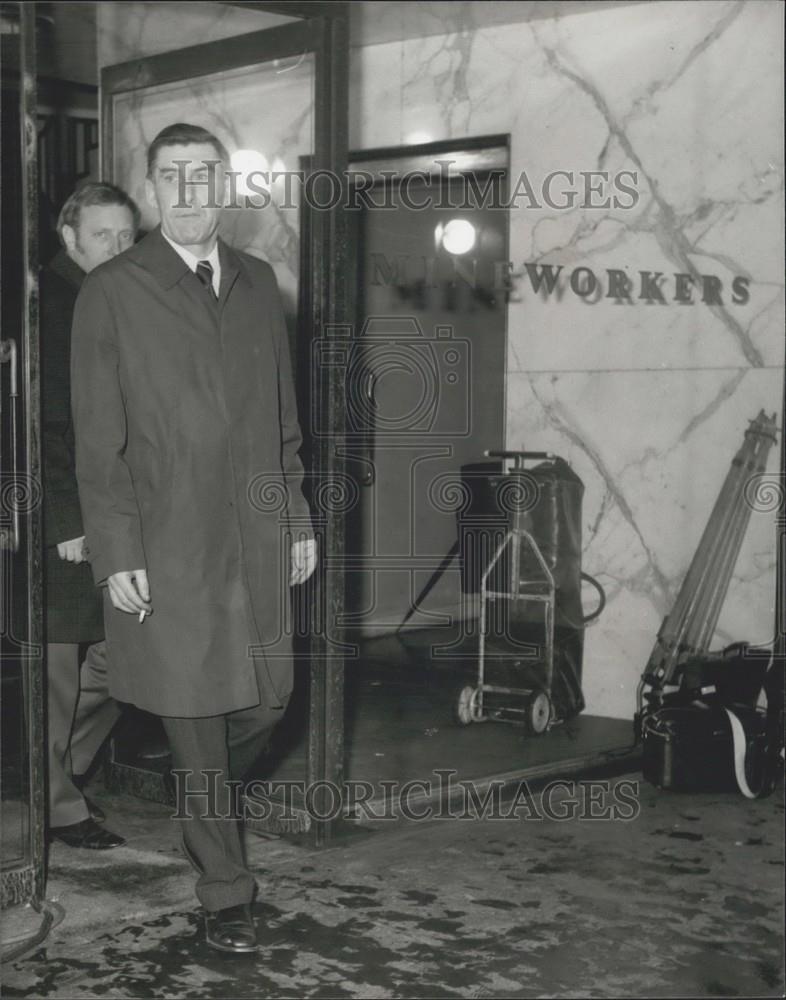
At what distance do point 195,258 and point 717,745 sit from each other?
8.03 ft

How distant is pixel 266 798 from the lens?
13.6 ft

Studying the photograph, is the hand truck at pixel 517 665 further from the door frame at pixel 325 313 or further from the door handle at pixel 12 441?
the door handle at pixel 12 441

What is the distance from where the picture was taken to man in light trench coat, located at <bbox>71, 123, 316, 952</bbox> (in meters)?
3.07

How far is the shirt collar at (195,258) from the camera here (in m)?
3.21

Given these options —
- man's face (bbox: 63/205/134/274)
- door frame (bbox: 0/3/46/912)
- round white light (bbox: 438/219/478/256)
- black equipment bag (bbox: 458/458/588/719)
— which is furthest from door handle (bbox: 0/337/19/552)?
round white light (bbox: 438/219/478/256)

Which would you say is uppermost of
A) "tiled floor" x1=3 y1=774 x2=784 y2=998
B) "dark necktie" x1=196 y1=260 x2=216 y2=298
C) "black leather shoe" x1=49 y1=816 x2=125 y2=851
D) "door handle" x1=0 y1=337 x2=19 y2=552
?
"dark necktie" x1=196 y1=260 x2=216 y2=298

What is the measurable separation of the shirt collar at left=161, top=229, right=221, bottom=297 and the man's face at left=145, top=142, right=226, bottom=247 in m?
0.01

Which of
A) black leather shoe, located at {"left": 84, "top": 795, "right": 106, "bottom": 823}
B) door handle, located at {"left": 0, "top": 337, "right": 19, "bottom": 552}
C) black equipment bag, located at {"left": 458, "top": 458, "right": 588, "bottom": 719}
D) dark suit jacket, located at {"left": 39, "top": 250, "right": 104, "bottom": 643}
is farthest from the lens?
black equipment bag, located at {"left": 458, "top": 458, "right": 588, "bottom": 719}

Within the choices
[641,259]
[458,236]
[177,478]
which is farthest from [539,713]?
[458,236]

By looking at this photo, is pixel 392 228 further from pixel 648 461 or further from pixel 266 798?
pixel 266 798

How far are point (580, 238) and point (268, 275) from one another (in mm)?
2671

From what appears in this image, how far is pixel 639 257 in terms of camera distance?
566 centimetres

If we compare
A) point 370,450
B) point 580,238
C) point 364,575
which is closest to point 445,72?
point 580,238

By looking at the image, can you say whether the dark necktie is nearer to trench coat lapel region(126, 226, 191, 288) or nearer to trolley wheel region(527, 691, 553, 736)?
trench coat lapel region(126, 226, 191, 288)
